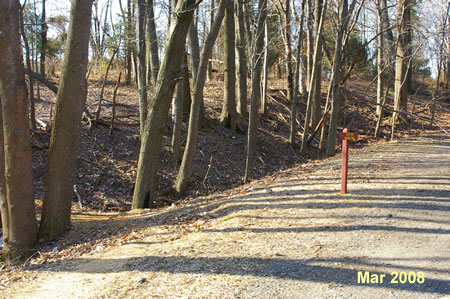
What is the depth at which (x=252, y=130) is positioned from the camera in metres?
13.0

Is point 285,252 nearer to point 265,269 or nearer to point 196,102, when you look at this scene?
point 265,269

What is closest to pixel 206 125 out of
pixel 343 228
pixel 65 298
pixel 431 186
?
pixel 431 186

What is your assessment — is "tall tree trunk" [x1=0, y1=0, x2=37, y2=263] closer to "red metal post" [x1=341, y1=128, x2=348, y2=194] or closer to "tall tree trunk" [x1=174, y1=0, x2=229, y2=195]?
"tall tree trunk" [x1=174, y1=0, x2=229, y2=195]

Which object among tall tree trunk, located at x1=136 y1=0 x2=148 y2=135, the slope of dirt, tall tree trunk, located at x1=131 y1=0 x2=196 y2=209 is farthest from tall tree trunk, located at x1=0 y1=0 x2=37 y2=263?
tall tree trunk, located at x1=136 y1=0 x2=148 y2=135

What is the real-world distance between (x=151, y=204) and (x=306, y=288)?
5896mm

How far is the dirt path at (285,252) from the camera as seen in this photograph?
415cm

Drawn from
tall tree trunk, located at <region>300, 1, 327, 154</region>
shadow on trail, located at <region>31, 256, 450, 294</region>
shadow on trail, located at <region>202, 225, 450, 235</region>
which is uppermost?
tall tree trunk, located at <region>300, 1, 327, 154</region>

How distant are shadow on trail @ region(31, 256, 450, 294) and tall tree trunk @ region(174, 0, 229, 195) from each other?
18.3ft

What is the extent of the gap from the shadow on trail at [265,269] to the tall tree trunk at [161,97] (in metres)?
3.90

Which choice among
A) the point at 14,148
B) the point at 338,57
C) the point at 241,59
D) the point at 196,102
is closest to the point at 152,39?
the point at 196,102

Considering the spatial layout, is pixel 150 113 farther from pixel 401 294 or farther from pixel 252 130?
pixel 401 294

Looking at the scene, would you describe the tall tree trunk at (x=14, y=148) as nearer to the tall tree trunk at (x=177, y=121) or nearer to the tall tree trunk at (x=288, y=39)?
the tall tree trunk at (x=177, y=121)

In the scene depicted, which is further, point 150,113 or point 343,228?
point 150,113

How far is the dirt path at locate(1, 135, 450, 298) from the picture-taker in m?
4.15
